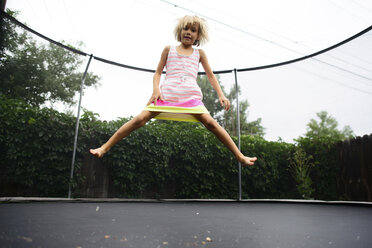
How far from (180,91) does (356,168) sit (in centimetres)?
234

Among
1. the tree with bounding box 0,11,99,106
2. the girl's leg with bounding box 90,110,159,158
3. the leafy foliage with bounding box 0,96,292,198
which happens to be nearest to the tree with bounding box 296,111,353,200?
the leafy foliage with bounding box 0,96,292,198

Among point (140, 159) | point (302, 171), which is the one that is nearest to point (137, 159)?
point (140, 159)

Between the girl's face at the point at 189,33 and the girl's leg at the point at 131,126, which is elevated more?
the girl's face at the point at 189,33

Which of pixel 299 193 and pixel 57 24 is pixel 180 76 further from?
pixel 299 193

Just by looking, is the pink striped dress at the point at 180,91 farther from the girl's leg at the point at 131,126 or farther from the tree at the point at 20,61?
the tree at the point at 20,61

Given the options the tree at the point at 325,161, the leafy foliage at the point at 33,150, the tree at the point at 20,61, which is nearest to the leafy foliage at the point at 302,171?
the tree at the point at 325,161

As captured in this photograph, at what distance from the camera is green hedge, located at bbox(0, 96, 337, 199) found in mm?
2348

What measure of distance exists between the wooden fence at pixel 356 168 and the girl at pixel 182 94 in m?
1.82

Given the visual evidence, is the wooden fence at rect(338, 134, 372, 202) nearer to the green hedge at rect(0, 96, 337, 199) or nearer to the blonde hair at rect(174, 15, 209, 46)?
the green hedge at rect(0, 96, 337, 199)

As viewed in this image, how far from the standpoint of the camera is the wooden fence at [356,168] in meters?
2.52

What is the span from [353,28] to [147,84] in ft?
7.12

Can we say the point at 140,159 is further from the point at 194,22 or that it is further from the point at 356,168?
the point at 356,168

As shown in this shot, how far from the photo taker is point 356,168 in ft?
8.76

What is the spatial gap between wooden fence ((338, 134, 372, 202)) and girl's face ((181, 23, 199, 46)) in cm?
214
